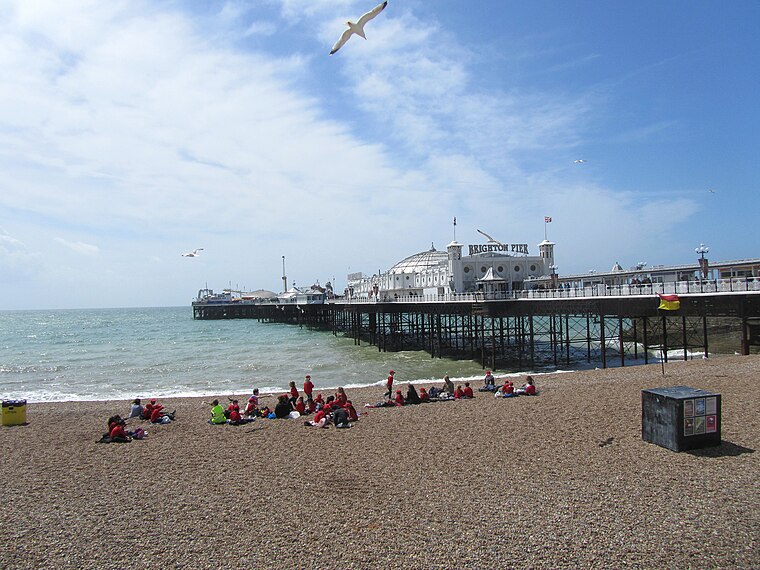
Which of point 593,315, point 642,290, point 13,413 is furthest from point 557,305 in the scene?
point 13,413

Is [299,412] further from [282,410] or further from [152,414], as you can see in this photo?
[152,414]

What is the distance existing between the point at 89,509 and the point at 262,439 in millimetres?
4074

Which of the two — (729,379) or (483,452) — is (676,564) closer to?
(483,452)

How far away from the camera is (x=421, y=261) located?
6253cm

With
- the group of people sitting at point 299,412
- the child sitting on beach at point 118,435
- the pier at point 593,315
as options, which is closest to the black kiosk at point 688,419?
the group of people sitting at point 299,412

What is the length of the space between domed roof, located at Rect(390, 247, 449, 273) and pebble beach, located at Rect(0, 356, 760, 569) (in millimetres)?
47654

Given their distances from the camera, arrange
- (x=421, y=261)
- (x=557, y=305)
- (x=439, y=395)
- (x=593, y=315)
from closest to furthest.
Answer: (x=439, y=395)
(x=557, y=305)
(x=593, y=315)
(x=421, y=261)

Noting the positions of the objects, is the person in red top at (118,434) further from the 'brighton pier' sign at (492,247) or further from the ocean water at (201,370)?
the 'brighton pier' sign at (492,247)

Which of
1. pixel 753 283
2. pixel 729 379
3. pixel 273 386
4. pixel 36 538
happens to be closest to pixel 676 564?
A: pixel 36 538

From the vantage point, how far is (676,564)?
18.3 feet

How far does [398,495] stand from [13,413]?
11.7 m

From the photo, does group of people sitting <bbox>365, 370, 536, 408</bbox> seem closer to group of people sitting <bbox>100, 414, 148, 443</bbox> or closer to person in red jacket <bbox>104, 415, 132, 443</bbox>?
group of people sitting <bbox>100, 414, 148, 443</bbox>

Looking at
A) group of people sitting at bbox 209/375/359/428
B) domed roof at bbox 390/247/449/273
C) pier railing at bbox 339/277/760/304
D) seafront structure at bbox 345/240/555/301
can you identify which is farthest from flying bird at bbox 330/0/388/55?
domed roof at bbox 390/247/449/273

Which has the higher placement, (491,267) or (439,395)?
(491,267)
